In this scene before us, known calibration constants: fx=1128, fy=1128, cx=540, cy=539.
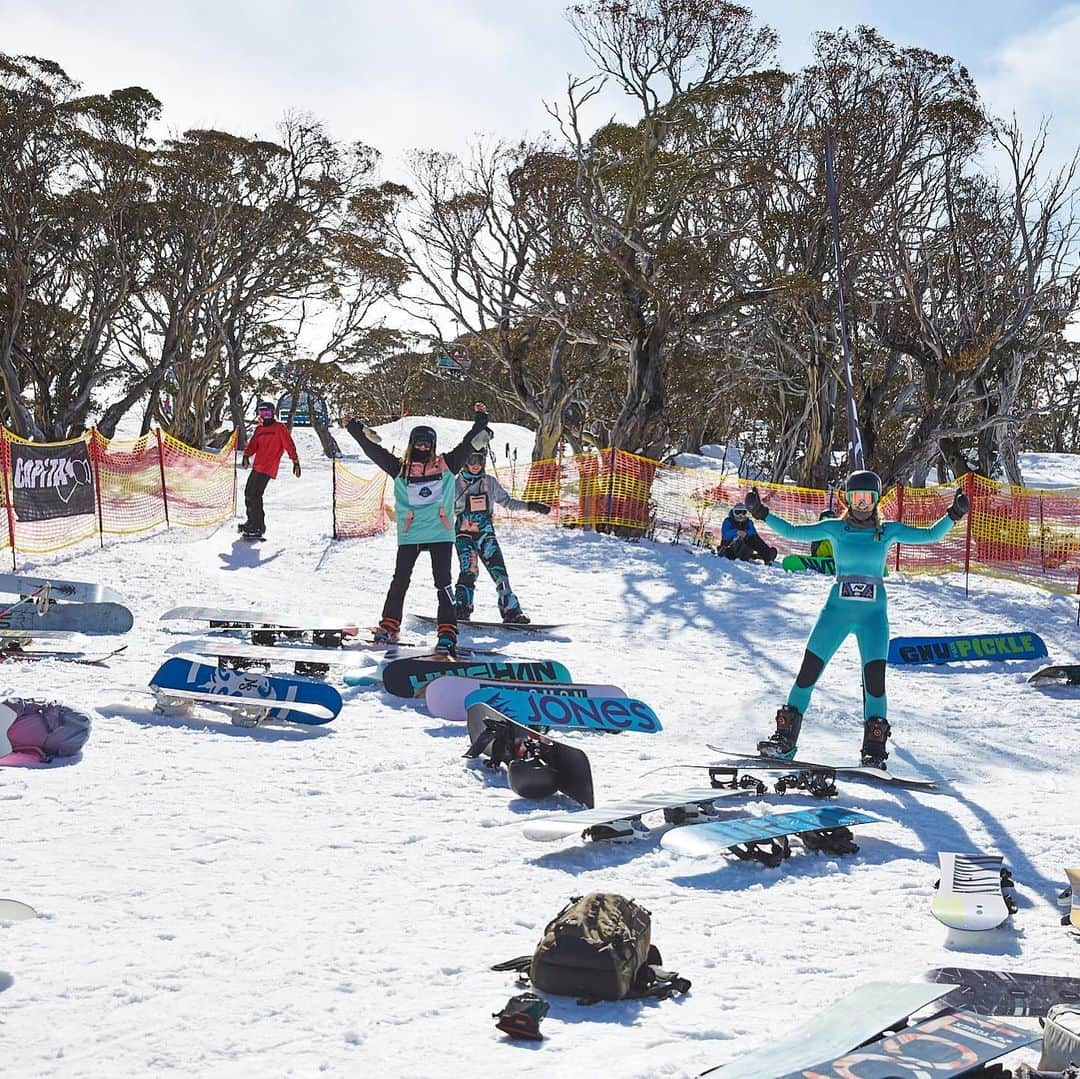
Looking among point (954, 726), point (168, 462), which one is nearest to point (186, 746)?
point (954, 726)

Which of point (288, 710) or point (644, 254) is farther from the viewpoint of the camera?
point (644, 254)

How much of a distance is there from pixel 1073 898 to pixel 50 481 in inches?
442

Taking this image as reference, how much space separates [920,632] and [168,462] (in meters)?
10.1

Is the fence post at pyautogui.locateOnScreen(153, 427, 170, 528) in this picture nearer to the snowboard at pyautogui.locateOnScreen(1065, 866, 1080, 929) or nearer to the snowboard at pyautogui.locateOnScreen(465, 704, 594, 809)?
the snowboard at pyautogui.locateOnScreen(465, 704, 594, 809)

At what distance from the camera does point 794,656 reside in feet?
33.0

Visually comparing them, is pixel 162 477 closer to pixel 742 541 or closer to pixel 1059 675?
pixel 742 541

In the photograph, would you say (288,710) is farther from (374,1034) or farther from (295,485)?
(295,485)

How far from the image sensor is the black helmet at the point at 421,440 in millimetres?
7812

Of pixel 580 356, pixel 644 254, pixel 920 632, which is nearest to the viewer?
pixel 920 632

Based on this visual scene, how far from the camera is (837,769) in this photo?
5.50m

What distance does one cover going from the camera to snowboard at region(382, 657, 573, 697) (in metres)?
7.04

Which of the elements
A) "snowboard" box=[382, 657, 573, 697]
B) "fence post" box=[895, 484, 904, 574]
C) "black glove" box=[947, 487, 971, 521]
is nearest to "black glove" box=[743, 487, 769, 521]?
"black glove" box=[947, 487, 971, 521]

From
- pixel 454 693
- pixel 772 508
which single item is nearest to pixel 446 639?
pixel 454 693

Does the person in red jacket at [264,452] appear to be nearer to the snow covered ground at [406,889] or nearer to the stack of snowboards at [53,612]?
the stack of snowboards at [53,612]
